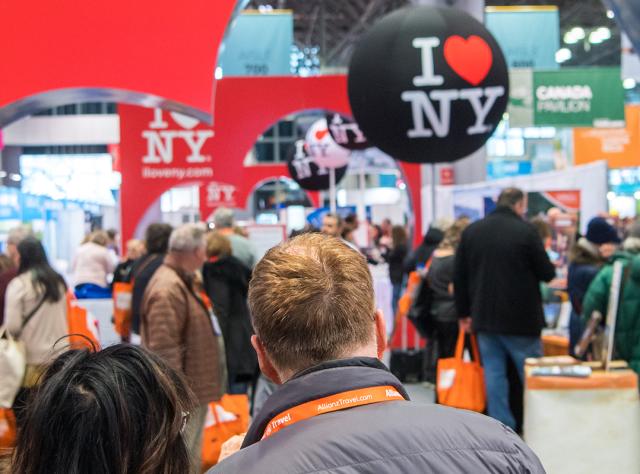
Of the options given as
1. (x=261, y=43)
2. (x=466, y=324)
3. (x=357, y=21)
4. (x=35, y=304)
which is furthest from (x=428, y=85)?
(x=357, y=21)

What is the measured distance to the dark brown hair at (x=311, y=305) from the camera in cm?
123

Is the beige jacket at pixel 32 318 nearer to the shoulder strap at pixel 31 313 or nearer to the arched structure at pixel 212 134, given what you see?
the shoulder strap at pixel 31 313

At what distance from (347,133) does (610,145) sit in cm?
855

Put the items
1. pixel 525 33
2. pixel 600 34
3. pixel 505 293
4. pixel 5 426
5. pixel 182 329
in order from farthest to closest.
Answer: pixel 600 34 < pixel 525 33 < pixel 505 293 < pixel 182 329 < pixel 5 426

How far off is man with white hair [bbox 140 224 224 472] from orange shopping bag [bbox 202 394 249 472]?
0.14 metres

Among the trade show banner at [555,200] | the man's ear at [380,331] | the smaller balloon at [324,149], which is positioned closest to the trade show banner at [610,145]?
the smaller balloon at [324,149]

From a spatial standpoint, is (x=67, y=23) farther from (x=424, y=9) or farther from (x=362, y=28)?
(x=362, y=28)

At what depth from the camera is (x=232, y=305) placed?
17.0ft

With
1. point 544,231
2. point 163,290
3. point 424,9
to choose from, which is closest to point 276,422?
point 163,290

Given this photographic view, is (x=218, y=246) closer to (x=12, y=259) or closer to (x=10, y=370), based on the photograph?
(x=12, y=259)

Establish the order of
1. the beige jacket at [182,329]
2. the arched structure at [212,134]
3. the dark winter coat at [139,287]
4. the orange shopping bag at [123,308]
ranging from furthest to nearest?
the arched structure at [212,134] → the orange shopping bag at [123,308] → the dark winter coat at [139,287] → the beige jacket at [182,329]

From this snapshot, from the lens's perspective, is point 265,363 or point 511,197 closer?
point 265,363

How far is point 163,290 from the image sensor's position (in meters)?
3.73

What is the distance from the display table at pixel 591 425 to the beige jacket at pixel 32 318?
7.37ft
